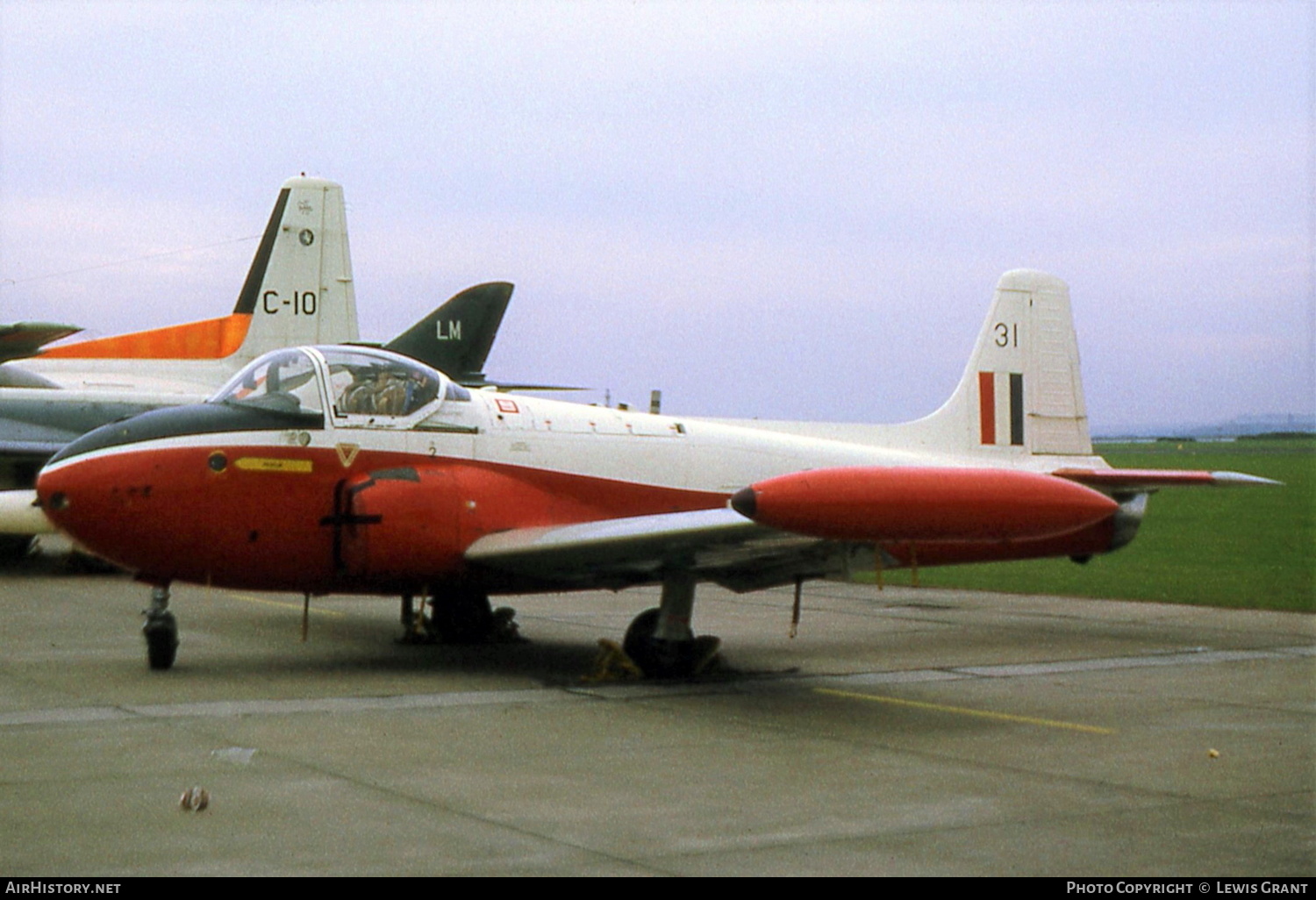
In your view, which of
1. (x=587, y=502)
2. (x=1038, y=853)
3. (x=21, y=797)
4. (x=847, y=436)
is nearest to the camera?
Answer: (x=1038, y=853)

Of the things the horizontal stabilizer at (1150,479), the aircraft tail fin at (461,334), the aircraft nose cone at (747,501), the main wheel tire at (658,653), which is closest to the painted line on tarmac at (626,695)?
the main wheel tire at (658,653)

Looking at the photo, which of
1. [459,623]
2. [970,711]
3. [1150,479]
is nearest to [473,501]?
[459,623]

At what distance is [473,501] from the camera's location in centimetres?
1064

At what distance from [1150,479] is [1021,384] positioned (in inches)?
85.1

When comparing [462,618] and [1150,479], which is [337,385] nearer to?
[462,618]

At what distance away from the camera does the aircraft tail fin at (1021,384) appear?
14.2 m

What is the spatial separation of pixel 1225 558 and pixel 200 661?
17.3 metres

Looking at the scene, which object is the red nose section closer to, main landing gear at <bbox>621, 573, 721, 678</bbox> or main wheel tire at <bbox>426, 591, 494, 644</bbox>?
main landing gear at <bbox>621, 573, 721, 678</bbox>

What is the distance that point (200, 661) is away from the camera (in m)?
11.1

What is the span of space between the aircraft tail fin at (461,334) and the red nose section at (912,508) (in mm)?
16680

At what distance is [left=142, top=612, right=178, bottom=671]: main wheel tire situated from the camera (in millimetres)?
10453
